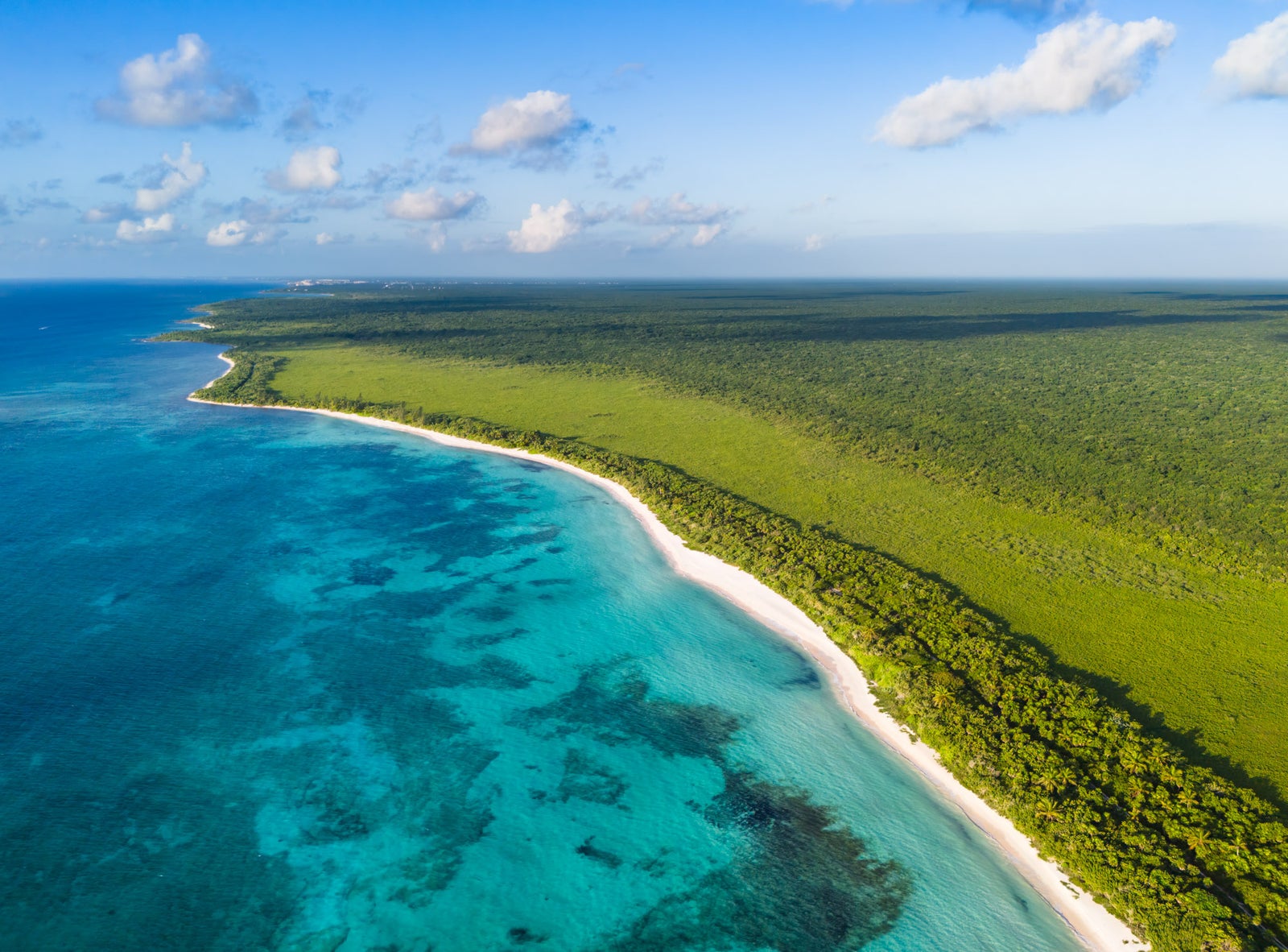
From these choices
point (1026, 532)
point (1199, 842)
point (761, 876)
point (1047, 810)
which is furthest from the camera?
point (1026, 532)

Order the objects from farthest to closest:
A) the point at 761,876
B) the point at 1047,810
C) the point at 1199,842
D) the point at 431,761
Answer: the point at 431,761
the point at 1047,810
the point at 761,876
the point at 1199,842

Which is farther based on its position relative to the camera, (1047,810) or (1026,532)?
(1026,532)

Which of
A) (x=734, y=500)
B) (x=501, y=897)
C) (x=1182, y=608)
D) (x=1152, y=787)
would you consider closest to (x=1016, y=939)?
(x=1152, y=787)

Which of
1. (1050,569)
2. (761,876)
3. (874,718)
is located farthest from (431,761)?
(1050,569)

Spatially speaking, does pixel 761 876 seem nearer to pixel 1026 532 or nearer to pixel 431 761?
pixel 431 761

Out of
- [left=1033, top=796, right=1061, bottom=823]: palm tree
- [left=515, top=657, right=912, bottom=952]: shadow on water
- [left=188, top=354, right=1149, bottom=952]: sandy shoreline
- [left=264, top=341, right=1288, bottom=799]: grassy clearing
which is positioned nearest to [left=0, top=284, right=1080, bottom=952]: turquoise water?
[left=515, top=657, right=912, bottom=952]: shadow on water

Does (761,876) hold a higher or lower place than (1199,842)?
lower

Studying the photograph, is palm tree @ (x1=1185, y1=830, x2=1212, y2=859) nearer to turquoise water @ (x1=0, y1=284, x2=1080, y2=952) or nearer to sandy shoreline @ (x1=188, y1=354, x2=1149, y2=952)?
sandy shoreline @ (x1=188, y1=354, x2=1149, y2=952)
